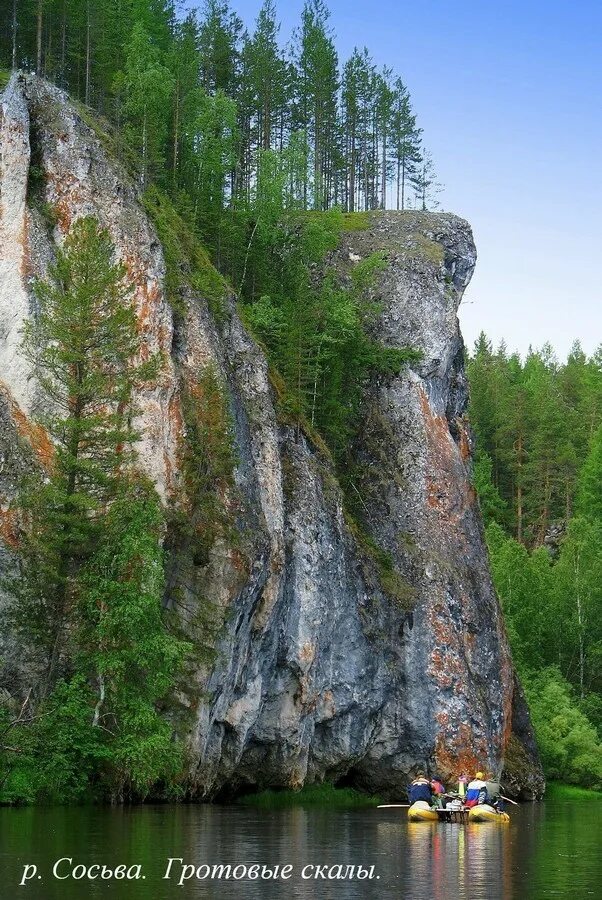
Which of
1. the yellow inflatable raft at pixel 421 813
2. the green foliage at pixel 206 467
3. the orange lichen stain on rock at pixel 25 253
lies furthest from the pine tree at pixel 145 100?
the yellow inflatable raft at pixel 421 813

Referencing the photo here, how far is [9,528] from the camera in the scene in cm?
4259

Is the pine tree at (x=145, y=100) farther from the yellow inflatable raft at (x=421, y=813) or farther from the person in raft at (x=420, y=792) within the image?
the yellow inflatable raft at (x=421, y=813)

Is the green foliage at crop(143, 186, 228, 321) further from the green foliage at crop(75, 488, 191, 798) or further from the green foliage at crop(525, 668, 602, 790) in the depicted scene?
the green foliage at crop(525, 668, 602, 790)

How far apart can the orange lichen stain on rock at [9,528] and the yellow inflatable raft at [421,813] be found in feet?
56.3

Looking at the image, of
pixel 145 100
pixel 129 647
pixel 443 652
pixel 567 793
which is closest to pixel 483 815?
pixel 129 647

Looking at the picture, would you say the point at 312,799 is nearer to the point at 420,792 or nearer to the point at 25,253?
the point at 420,792

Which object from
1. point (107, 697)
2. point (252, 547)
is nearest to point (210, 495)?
point (252, 547)

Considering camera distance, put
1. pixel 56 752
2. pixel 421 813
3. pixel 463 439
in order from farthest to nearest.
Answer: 1. pixel 463 439
2. pixel 421 813
3. pixel 56 752

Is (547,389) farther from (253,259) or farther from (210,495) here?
(210,495)

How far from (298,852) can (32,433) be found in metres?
22.0

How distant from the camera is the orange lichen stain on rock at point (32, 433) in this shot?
44781 millimetres

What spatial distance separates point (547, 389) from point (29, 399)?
75.7 metres

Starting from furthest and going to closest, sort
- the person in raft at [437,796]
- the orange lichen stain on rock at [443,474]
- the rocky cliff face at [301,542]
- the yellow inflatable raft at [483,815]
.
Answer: the orange lichen stain on rock at [443,474], the rocky cliff face at [301,542], the person in raft at [437,796], the yellow inflatable raft at [483,815]

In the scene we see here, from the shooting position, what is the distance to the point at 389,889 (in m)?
21.8
